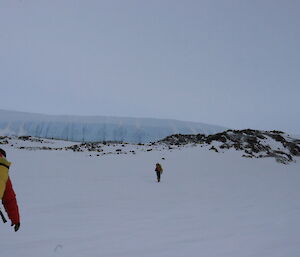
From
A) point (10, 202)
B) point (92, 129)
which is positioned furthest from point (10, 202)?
point (92, 129)

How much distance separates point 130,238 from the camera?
747 centimetres

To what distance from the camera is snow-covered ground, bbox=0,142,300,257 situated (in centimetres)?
673

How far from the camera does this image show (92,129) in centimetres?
11288

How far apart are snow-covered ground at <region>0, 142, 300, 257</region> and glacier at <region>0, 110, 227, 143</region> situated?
8273 centimetres

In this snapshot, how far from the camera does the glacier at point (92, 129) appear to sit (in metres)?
105

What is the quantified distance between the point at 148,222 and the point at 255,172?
16097mm

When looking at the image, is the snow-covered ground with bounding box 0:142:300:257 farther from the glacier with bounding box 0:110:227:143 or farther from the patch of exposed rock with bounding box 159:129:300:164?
the glacier with bounding box 0:110:227:143

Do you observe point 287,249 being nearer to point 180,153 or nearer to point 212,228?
point 212,228

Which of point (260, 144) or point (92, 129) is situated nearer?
point (260, 144)

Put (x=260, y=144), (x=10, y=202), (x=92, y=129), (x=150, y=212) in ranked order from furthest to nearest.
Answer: (x=92, y=129)
(x=260, y=144)
(x=150, y=212)
(x=10, y=202)

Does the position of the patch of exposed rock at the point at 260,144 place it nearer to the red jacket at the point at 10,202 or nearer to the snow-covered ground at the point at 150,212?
the snow-covered ground at the point at 150,212

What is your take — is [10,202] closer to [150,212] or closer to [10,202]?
[10,202]

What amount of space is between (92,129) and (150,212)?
104 metres

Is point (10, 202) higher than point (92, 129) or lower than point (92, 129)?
lower
